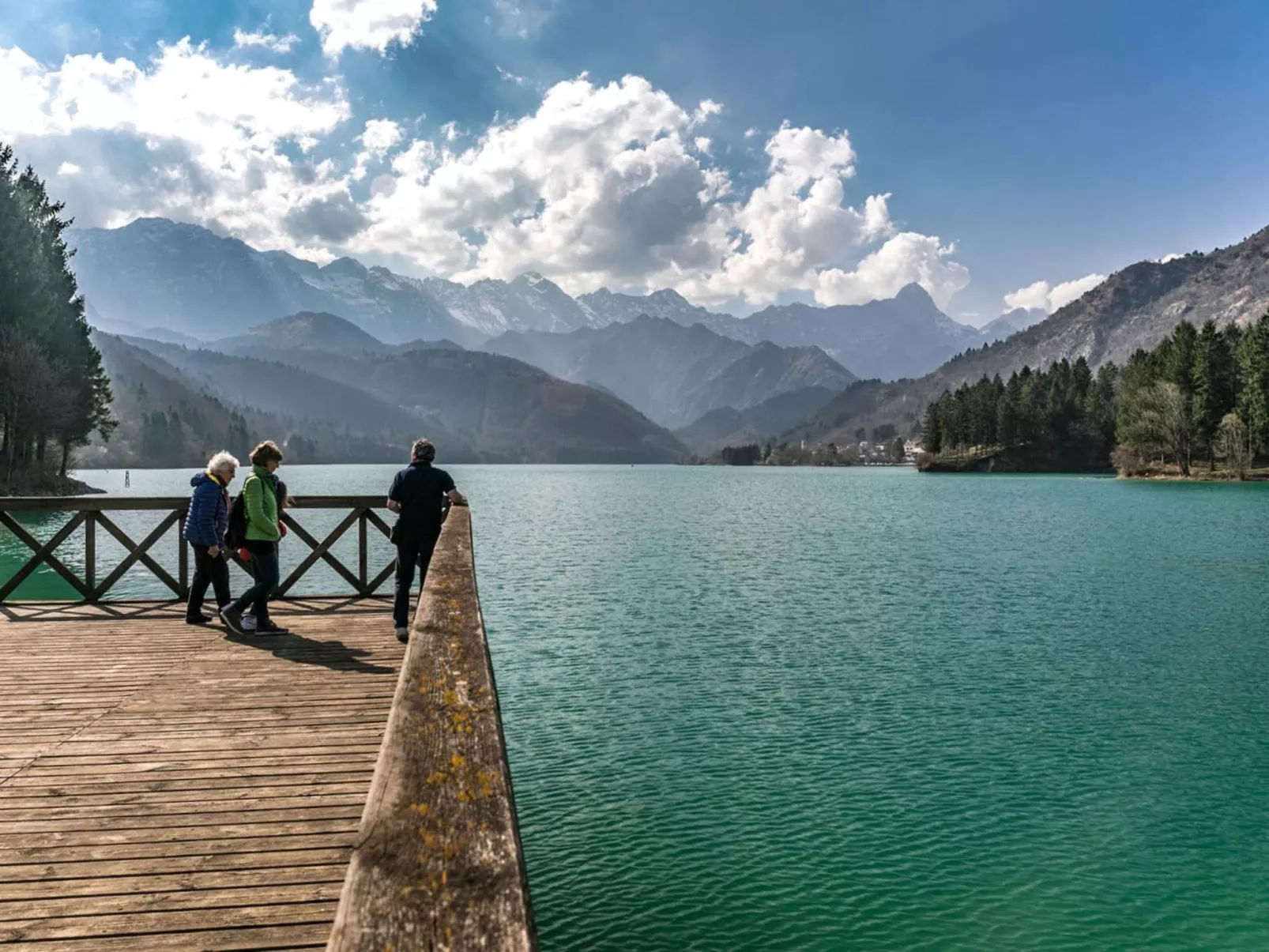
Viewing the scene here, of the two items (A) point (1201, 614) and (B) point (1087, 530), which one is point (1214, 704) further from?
(B) point (1087, 530)

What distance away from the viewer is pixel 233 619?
519 inches

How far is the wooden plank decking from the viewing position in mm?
4863

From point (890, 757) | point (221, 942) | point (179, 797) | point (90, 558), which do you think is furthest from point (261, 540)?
point (890, 757)

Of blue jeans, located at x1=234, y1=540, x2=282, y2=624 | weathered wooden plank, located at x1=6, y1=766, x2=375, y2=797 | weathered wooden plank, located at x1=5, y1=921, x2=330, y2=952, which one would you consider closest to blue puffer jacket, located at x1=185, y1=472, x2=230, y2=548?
blue jeans, located at x1=234, y1=540, x2=282, y2=624

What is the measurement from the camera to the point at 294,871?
532 centimetres

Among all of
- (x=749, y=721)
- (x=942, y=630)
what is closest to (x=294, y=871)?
(x=749, y=721)

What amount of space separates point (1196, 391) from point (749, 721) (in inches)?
5700

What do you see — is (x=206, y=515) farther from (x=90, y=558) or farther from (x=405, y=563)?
(x=90, y=558)

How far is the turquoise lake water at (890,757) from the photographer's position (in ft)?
32.2

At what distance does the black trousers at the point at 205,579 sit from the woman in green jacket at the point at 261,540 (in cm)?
51

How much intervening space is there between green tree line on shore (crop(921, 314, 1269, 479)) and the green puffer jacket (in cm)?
14059

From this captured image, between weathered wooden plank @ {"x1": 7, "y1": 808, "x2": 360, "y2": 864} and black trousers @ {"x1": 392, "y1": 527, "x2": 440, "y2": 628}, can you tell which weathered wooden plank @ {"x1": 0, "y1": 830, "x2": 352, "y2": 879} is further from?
black trousers @ {"x1": 392, "y1": 527, "x2": 440, "y2": 628}

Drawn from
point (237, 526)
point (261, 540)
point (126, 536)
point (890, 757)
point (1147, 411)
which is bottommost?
point (890, 757)

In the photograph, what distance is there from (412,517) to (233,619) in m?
3.53
